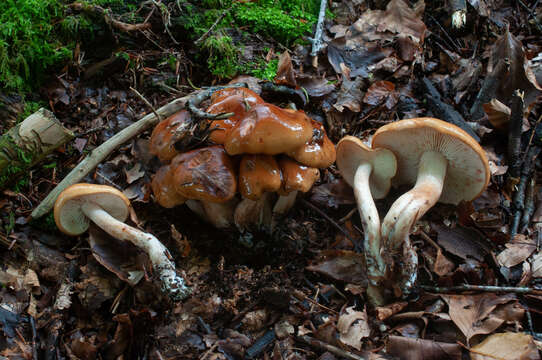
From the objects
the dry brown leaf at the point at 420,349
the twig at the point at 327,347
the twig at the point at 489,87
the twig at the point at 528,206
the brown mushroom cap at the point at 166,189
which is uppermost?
the twig at the point at 489,87

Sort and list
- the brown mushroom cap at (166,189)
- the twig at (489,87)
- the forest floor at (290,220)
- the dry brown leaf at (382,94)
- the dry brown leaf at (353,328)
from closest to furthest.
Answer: the dry brown leaf at (353,328) < the forest floor at (290,220) < the brown mushroom cap at (166,189) < the twig at (489,87) < the dry brown leaf at (382,94)

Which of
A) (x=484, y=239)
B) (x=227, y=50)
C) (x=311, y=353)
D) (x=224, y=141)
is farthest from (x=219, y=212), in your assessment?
(x=484, y=239)

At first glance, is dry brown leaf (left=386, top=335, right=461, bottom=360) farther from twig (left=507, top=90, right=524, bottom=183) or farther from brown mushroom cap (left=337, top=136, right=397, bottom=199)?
twig (left=507, top=90, right=524, bottom=183)

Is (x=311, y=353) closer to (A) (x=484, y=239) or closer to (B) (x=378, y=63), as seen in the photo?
(A) (x=484, y=239)

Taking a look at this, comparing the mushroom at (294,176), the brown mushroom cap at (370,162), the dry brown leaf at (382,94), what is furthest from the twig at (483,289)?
the dry brown leaf at (382,94)

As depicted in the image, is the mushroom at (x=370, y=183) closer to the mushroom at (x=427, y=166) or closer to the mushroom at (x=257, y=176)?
the mushroom at (x=427, y=166)
